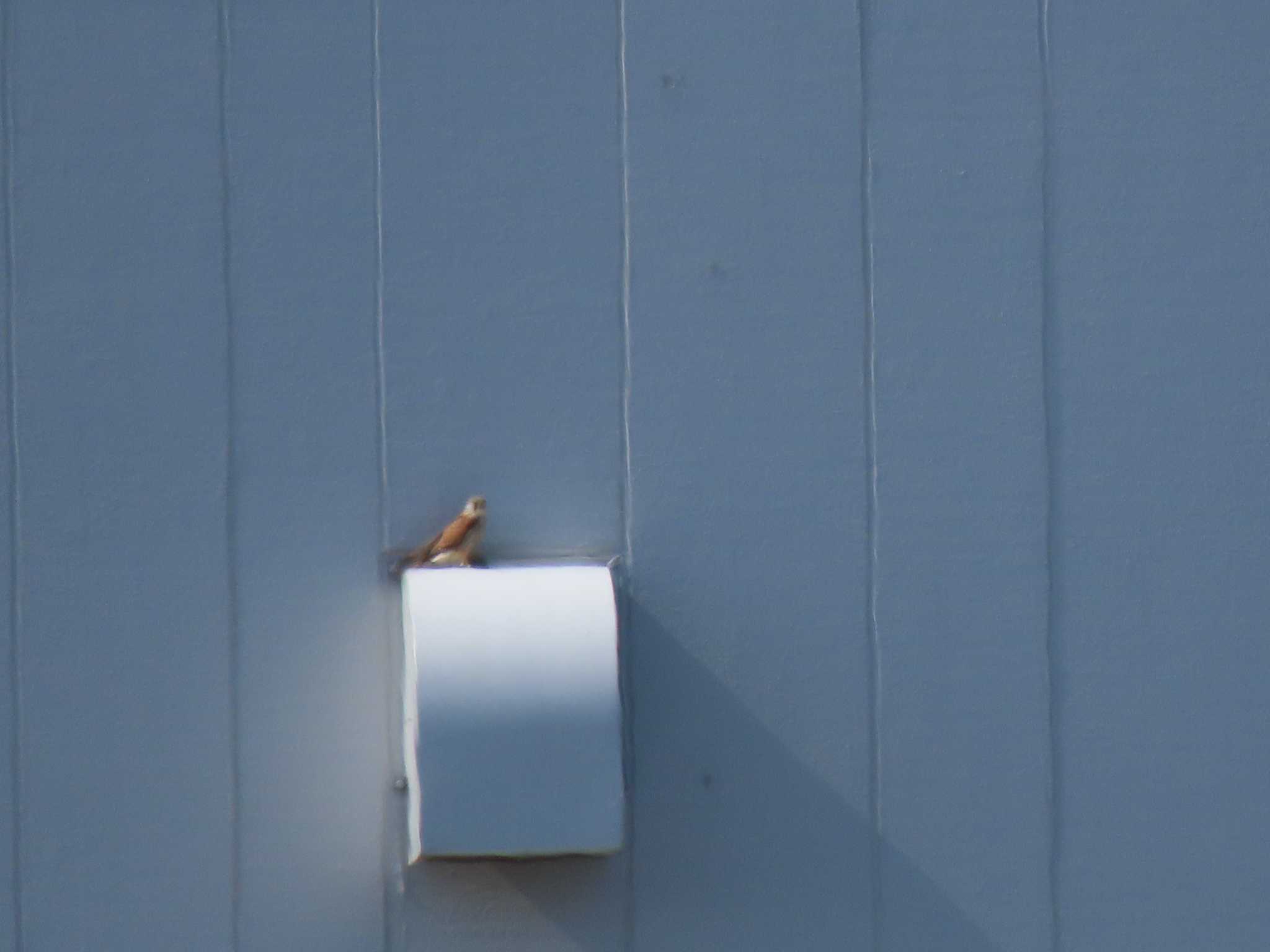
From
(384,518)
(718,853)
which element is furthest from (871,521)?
(384,518)

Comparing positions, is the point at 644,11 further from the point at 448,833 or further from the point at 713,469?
the point at 448,833

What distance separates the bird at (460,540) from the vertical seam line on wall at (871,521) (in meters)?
0.33

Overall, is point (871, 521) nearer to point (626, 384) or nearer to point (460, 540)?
point (626, 384)

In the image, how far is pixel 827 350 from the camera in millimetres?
1438

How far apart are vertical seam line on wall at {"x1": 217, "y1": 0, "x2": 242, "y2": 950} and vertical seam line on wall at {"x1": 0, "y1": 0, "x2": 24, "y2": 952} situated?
17cm

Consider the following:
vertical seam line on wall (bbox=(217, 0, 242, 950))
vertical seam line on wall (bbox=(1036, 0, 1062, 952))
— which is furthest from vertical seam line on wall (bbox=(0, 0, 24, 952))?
vertical seam line on wall (bbox=(1036, 0, 1062, 952))

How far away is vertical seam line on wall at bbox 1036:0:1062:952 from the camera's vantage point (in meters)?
1.44

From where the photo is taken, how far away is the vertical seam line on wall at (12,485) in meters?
1.41

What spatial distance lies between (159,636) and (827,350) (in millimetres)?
616

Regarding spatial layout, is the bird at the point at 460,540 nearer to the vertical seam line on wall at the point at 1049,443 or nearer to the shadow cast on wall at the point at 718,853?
the shadow cast on wall at the point at 718,853

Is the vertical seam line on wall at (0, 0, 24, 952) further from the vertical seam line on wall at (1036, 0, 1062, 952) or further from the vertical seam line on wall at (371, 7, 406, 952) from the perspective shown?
the vertical seam line on wall at (1036, 0, 1062, 952)

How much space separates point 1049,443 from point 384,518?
0.58 metres

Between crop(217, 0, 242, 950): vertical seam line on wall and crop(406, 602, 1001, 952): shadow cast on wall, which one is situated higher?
crop(217, 0, 242, 950): vertical seam line on wall

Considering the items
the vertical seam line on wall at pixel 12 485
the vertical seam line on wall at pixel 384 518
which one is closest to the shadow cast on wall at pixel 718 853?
the vertical seam line on wall at pixel 384 518
